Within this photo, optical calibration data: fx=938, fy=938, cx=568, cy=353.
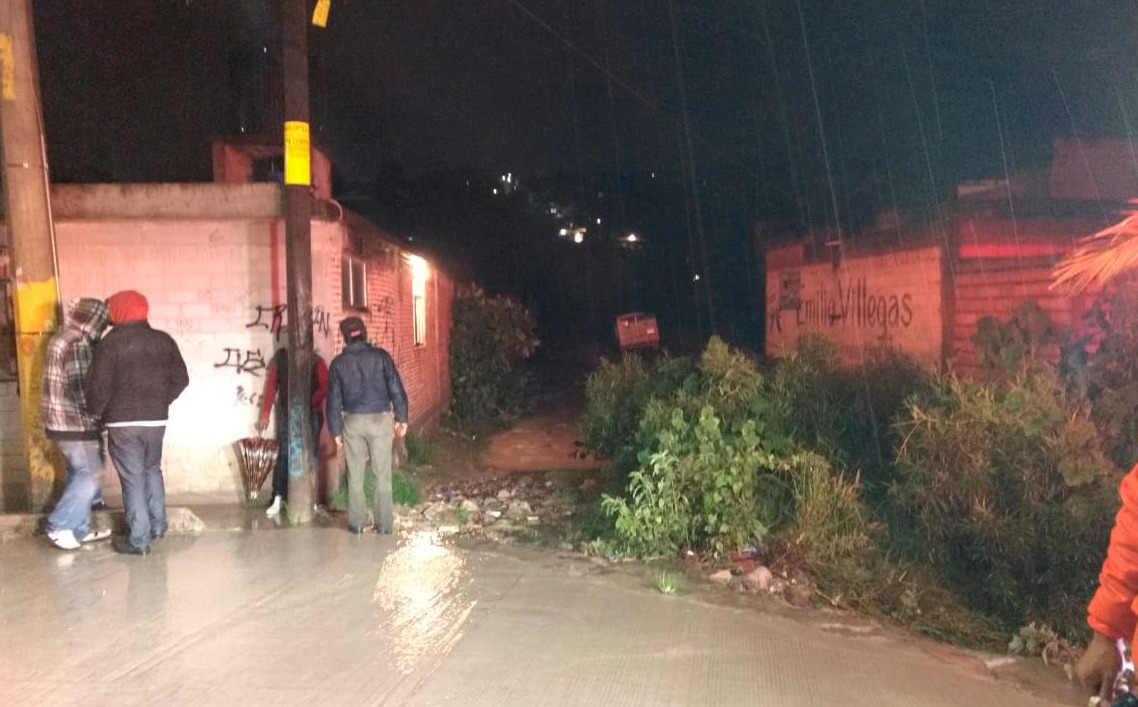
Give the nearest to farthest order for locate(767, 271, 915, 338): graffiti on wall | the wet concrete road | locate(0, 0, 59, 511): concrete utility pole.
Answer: the wet concrete road < locate(0, 0, 59, 511): concrete utility pole < locate(767, 271, 915, 338): graffiti on wall

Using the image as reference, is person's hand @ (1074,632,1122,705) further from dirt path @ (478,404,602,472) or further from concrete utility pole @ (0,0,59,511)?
dirt path @ (478,404,602,472)

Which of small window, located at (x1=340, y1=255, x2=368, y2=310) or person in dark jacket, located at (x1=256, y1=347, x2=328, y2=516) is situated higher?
small window, located at (x1=340, y1=255, x2=368, y2=310)

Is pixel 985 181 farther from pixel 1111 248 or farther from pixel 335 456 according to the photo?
pixel 335 456

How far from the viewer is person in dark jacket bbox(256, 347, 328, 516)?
775 centimetres

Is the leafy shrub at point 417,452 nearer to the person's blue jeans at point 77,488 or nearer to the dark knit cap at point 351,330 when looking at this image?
the dark knit cap at point 351,330

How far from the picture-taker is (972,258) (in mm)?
10898

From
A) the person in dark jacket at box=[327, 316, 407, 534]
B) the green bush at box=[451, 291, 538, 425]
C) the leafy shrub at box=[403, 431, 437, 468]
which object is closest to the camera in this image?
the person in dark jacket at box=[327, 316, 407, 534]

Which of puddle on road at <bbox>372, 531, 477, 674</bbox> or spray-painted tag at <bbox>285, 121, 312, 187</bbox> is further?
spray-painted tag at <bbox>285, 121, 312, 187</bbox>

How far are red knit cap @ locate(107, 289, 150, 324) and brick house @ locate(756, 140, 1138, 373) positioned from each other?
18.1 feet

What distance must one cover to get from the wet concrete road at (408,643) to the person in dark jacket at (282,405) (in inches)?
57.3

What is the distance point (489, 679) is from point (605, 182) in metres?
42.0

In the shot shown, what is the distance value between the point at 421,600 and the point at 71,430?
295 centimetres

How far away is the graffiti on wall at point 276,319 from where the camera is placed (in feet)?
26.5

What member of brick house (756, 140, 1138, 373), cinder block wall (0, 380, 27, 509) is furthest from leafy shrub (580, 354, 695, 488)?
cinder block wall (0, 380, 27, 509)
